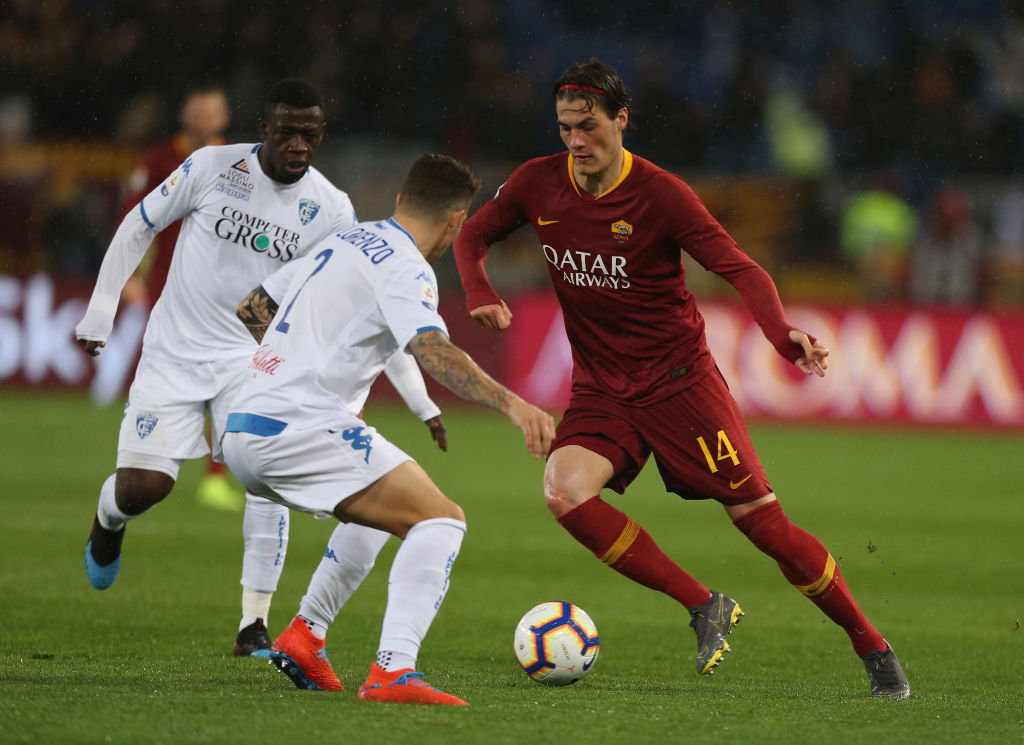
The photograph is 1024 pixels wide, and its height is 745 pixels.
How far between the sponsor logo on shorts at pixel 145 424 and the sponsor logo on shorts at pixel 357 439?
5.70 ft

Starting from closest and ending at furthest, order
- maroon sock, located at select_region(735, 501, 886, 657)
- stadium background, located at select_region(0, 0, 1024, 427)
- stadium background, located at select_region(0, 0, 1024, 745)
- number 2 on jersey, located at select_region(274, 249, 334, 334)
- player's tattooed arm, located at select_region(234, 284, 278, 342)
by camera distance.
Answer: number 2 on jersey, located at select_region(274, 249, 334, 334)
stadium background, located at select_region(0, 0, 1024, 745)
player's tattooed arm, located at select_region(234, 284, 278, 342)
maroon sock, located at select_region(735, 501, 886, 657)
stadium background, located at select_region(0, 0, 1024, 427)

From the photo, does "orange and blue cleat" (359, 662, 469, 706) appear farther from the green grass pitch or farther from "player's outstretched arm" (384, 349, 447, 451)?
"player's outstretched arm" (384, 349, 447, 451)

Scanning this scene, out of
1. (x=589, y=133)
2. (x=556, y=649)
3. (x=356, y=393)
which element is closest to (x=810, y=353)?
(x=589, y=133)

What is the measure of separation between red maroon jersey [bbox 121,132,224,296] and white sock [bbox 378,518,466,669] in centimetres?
451

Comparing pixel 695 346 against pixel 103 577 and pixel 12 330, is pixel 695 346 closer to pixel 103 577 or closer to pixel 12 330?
pixel 103 577

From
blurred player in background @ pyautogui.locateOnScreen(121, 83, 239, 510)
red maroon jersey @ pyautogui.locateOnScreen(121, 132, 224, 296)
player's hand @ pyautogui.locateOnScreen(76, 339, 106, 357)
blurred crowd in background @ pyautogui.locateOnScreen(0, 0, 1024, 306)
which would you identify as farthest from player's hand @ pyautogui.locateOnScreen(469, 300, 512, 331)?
blurred crowd in background @ pyautogui.locateOnScreen(0, 0, 1024, 306)

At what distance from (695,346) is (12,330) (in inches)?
526

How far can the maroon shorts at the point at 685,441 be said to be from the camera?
563 centimetres

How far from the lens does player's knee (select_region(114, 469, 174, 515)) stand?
610 centimetres

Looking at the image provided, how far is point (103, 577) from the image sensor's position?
657 centimetres

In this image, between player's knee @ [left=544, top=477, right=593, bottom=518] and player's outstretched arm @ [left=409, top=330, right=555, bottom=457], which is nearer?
player's outstretched arm @ [left=409, top=330, right=555, bottom=457]

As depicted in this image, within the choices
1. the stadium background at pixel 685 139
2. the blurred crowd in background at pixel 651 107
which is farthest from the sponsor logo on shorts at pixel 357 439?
the blurred crowd in background at pixel 651 107

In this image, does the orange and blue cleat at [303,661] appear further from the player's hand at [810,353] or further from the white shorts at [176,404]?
the player's hand at [810,353]

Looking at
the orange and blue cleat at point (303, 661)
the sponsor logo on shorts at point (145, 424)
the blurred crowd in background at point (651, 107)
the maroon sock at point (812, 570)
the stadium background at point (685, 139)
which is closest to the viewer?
the orange and blue cleat at point (303, 661)
